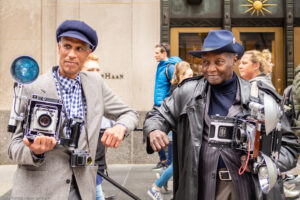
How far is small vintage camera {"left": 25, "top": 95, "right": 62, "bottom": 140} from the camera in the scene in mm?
2113

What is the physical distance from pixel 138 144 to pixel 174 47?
222 cm

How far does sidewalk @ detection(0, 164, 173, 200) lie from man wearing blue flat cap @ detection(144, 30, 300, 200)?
314cm

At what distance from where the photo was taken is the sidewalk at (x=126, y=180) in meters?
5.96

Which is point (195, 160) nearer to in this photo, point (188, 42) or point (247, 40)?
point (188, 42)

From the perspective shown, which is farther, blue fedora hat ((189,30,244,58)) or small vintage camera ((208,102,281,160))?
blue fedora hat ((189,30,244,58))

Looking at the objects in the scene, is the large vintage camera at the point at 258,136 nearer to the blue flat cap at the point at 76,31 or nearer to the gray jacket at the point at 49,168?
the gray jacket at the point at 49,168

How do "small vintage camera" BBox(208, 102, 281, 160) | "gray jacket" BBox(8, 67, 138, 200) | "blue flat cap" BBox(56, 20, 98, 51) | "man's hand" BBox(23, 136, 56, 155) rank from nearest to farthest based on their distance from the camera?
"man's hand" BBox(23, 136, 56, 155), "small vintage camera" BBox(208, 102, 281, 160), "gray jacket" BBox(8, 67, 138, 200), "blue flat cap" BBox(56, 20, 98, 51)

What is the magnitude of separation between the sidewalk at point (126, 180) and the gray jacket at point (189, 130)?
3.10 metres

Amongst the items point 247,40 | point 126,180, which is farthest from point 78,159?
point 247,40

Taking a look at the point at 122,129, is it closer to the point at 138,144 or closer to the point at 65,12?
the point at 138,144

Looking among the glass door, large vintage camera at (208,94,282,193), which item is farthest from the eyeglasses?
the glass door

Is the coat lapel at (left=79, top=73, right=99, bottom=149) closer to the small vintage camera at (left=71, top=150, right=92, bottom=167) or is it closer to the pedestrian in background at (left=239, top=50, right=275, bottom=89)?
the small vintage camera at (left=71, top=150, right=92, bottom=167)

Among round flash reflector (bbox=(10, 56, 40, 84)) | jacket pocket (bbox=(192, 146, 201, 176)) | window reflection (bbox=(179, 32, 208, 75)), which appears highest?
window reflection (bbox=(179, 32, 208, 75))

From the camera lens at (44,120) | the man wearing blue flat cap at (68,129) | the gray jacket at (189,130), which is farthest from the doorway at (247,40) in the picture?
the camera lens at (44,120)
